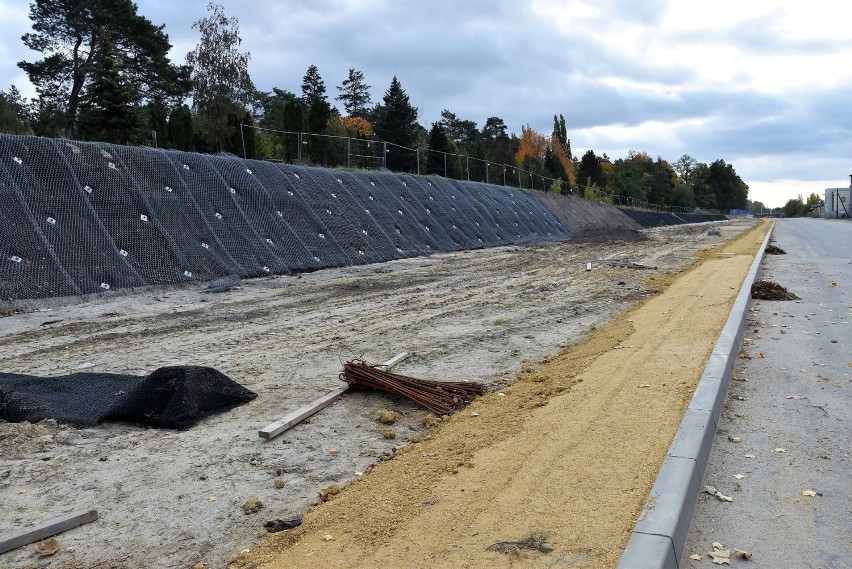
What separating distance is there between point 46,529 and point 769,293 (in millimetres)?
11656

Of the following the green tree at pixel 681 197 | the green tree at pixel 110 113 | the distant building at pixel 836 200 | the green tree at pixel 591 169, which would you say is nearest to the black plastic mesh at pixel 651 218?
the green tree at pixel 591 169

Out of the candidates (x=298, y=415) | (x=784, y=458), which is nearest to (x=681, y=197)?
(x=784, y=458)

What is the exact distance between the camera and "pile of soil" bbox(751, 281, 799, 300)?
37.5ft

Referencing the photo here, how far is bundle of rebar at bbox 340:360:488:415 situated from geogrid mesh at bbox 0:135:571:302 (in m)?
7.39

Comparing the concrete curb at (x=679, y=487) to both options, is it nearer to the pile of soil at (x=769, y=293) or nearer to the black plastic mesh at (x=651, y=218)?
the pile of soil at (x=769, y=293)

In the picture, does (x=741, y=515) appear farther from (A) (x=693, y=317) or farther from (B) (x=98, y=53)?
(B) (x=98, y=53)

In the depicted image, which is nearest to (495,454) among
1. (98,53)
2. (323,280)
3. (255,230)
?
(323,280)

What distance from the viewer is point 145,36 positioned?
37.3 m

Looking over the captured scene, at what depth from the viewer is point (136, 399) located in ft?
16.5

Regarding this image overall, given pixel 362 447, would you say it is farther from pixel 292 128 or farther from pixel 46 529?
pixel 292 128

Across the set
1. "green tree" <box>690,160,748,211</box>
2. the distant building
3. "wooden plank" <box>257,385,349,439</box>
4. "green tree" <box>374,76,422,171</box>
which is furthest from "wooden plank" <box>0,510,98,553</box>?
"green tree" <box>690,160,748,211</box>

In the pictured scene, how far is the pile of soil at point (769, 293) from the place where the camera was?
11.4 metres

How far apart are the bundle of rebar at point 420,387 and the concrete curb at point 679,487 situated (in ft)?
5.91

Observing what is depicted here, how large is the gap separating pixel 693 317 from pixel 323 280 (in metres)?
8.43
